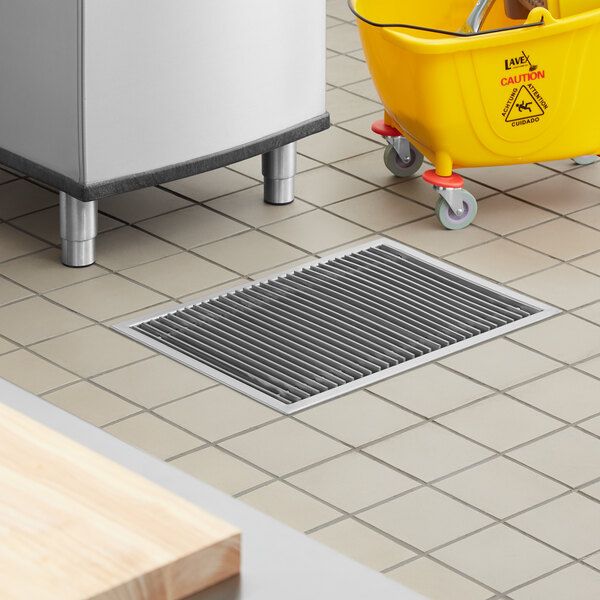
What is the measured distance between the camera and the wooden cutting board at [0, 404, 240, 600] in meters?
1.01

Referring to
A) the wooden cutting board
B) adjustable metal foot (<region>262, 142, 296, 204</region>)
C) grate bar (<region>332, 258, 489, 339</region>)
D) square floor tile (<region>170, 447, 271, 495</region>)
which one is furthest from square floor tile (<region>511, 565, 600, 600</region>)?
adjustable metal foot (<region>262, 142, 296, 204</region>)

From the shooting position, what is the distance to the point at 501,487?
2.95m

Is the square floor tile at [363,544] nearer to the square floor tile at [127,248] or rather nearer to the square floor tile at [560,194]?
the square floor tile at [127,248]

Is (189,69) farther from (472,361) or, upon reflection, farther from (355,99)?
(355,99)

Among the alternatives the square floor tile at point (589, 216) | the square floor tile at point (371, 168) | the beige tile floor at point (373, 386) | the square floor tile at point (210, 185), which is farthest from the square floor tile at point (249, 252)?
the square floor tile at point (589, 216)

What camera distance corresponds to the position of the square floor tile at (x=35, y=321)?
11.8ft

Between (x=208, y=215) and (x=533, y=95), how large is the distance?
1.10 m

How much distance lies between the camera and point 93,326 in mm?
3639

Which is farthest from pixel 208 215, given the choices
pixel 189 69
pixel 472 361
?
pixel 472 361

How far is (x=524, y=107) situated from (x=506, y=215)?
0.40 m

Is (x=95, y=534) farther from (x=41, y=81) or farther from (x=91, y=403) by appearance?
(x=41, y=81)

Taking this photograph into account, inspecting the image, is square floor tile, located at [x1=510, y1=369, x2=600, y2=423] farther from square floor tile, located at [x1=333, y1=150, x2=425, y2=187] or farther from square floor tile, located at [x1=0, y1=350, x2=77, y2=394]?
square floor tile, located at [x1=333, y1=150, x2=425, y2=187]

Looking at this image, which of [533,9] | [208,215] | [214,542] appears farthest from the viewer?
[208,215]

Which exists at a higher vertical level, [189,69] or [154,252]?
[189,69]
